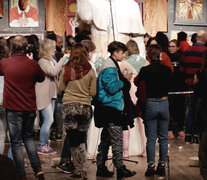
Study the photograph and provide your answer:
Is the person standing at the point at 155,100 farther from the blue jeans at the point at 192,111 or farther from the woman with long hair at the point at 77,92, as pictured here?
the blue jeans at the point at 192,111

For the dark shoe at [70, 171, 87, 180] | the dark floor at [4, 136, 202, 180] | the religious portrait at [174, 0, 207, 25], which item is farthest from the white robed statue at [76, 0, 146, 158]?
the religious portrait at [174, 0, 207, 25]

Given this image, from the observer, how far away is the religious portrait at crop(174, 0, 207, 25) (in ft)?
33.9

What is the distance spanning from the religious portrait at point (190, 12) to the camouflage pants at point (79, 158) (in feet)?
20.9

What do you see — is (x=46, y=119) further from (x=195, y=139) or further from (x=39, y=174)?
(x=195, y=139)

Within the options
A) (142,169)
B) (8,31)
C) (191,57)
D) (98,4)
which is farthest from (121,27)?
(8,31)

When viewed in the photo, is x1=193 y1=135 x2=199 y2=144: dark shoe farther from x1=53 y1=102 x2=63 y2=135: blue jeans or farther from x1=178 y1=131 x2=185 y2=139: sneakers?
x1=53 y1=102 x2=63 y2=135: blue jeans

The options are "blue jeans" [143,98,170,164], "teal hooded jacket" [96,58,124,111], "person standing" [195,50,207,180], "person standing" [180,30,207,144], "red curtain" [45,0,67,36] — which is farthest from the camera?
"red curtain" [45,0,67,36]

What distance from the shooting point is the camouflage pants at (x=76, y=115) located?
15.0 feet

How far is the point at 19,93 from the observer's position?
437 centimetres

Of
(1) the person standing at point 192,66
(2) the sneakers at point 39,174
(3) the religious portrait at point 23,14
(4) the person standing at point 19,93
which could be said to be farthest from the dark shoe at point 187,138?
(3) the religious portrait at point 23,14

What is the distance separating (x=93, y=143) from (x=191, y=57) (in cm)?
207

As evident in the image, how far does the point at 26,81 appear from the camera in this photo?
4.38m

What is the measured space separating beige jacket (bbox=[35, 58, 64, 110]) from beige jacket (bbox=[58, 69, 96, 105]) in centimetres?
114

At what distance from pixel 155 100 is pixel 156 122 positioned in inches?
10.4
